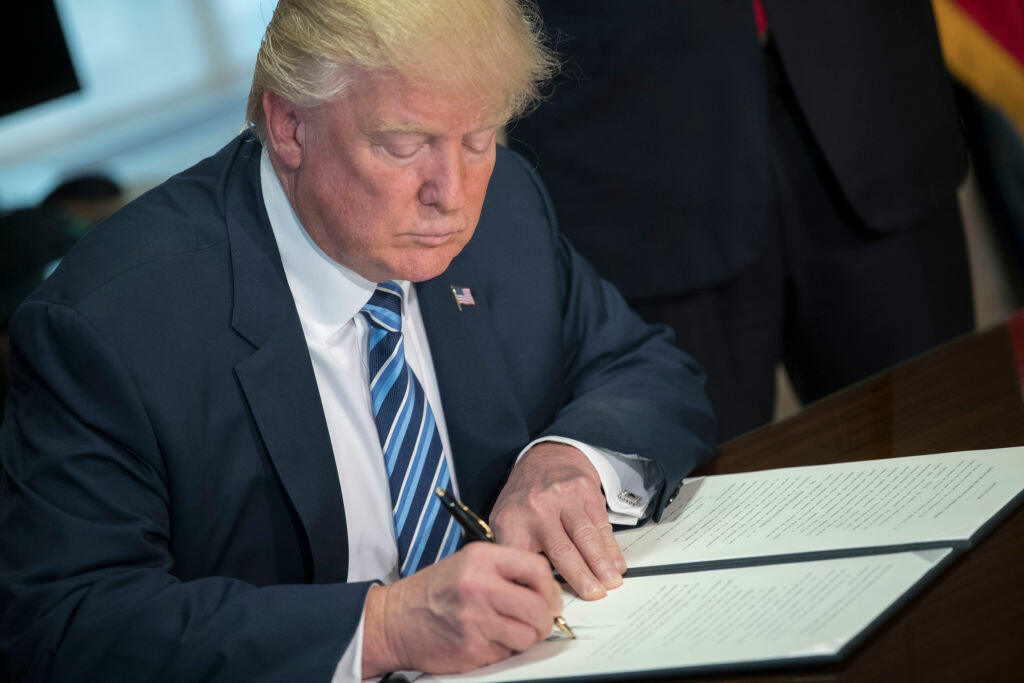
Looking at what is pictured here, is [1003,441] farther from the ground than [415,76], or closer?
closer

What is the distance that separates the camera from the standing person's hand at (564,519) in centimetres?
137

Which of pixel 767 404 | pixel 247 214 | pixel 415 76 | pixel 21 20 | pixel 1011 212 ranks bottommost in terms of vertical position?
pixel 767 404

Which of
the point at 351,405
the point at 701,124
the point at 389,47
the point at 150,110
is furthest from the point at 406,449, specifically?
the point at 150,110

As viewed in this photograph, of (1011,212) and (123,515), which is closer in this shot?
(123,515)

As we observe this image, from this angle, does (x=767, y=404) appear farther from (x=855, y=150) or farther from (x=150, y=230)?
(x=150, y=230)

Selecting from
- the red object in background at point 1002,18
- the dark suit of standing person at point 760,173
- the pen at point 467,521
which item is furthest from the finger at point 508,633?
the red object in background at point 1002,18

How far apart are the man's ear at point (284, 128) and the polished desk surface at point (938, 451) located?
2.31 feet

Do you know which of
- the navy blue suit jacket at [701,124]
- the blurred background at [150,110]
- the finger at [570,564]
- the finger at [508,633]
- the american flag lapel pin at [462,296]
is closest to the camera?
the finger at [508,633]

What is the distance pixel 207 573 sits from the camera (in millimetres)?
1475

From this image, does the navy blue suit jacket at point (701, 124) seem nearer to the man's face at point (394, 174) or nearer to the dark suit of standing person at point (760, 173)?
the dark suit of standing person at point (760, 173)

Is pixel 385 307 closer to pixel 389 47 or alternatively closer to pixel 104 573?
pixel 389 47

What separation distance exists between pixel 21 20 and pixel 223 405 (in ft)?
8.55

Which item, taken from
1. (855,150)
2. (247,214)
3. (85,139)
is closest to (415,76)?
(247,214)

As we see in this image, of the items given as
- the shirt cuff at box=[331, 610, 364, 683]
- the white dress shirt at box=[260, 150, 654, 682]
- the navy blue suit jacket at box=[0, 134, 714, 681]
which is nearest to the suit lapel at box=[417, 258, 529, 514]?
the navy blue suit jacket at box=[0, 134, 714, 681]
